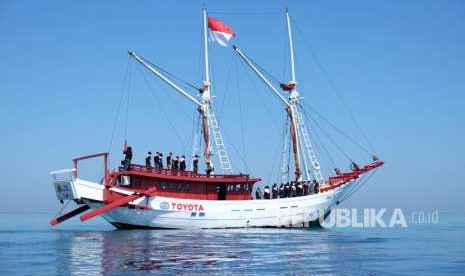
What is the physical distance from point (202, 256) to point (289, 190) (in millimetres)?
30686

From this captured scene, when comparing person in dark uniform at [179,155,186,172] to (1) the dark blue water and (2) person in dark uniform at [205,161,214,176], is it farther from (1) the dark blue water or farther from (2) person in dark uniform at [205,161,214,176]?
(1) the dark blue water

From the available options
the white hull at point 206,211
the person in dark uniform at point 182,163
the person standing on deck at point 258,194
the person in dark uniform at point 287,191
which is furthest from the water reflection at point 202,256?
the person in dark uniform at point 287,191

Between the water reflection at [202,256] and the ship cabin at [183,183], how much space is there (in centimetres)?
1100

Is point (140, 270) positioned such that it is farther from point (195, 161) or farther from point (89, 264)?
point (195, 161)

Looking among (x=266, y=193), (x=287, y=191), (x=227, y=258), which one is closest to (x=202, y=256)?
(x=227, y=258)

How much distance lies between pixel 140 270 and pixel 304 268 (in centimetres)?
660

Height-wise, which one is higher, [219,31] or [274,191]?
[219,31]

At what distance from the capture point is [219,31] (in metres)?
59.2

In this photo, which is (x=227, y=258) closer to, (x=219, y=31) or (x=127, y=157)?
(x=127, y=157)

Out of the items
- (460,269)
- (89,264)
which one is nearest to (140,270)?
(89,264)

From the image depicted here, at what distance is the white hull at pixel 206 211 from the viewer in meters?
46.5

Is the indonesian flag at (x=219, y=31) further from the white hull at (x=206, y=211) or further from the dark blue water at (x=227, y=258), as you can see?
the dark blue water at (x=227, y=258)

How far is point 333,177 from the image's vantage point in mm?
59688

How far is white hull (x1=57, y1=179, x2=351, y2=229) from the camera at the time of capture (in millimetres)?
46500
